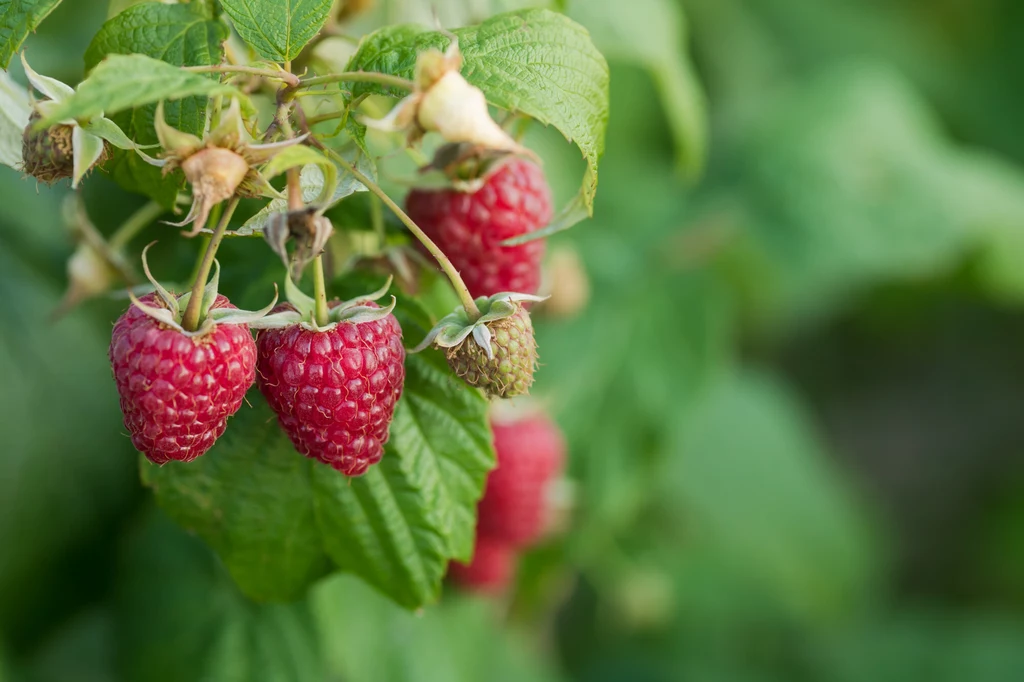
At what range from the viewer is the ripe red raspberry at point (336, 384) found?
82 cm

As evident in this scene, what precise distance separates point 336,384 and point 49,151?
278mm

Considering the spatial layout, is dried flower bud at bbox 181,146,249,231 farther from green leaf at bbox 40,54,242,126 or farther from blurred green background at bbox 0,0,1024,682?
blurred green background at bbox 0,0,1024,682

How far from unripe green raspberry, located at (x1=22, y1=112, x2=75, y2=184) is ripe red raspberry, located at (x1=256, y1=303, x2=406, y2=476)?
21cm

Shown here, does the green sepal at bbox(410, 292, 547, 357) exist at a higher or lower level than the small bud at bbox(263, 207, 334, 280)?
A: lower

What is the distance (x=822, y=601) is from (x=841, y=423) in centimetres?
114

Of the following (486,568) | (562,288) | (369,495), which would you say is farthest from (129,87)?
(486,568)

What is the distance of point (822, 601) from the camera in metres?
2.92

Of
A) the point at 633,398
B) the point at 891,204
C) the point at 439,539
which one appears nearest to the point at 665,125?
the point at 891,204

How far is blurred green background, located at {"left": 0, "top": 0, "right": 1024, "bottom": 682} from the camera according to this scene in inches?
54.4

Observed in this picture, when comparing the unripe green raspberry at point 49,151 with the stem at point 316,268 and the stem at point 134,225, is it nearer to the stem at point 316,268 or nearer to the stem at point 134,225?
the stem at point 316,268

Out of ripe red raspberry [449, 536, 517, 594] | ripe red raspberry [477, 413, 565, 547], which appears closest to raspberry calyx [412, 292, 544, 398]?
ripe red raspberry [477, 413, 565, 547]

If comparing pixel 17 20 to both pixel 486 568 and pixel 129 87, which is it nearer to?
pixel 129 87

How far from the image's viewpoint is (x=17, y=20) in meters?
0.78

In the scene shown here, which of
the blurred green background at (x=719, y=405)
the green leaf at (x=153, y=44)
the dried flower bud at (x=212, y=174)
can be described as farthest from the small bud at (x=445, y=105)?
the blurred green background at (x=719, y=405)
